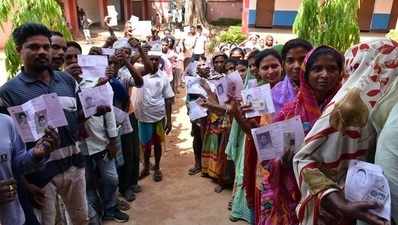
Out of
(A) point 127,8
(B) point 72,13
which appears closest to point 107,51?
(B) point 72,13

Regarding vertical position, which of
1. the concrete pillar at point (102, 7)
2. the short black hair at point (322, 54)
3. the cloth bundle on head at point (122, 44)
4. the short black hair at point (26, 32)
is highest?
the concrete pillar at point (102, 7)

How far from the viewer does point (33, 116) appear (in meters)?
1.99

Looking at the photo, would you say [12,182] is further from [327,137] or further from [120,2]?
[120,2]

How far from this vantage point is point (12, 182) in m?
1.77

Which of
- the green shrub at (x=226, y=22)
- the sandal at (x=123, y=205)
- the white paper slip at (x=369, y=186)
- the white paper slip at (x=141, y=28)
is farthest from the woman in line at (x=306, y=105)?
the green shrub at (x=226, y=22)

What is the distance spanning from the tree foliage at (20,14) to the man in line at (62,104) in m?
1.52

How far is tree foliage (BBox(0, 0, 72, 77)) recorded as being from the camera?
369cm

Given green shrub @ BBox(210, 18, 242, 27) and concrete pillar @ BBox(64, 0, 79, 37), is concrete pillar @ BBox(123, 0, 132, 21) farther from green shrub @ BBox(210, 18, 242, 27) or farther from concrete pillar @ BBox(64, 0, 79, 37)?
green shrub @ BBox(210, 18, 242, 27)

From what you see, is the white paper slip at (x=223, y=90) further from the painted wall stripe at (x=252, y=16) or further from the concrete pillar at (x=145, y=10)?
the concrete pillar at (x=145, y=10)

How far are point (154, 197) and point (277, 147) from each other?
8.69ft

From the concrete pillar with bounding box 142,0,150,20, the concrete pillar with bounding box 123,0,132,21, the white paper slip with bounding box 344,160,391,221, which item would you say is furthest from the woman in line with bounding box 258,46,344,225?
the concrete pillar with bounding box 142,0,150,20

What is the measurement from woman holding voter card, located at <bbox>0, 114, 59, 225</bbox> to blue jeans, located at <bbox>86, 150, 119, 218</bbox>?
1.39 meters

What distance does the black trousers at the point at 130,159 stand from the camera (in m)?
4.12

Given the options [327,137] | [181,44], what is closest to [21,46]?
[327,137]
